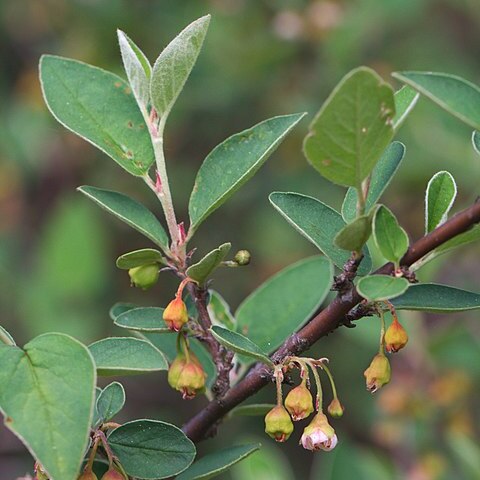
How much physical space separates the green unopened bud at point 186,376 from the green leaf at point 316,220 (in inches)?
8.6

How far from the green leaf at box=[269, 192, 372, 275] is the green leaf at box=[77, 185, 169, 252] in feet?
0.51

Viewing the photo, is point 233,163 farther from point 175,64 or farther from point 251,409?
point 251,409

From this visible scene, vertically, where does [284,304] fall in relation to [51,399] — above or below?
below

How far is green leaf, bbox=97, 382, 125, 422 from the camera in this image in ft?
3.53

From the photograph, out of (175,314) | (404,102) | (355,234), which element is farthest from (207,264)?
(404,102)

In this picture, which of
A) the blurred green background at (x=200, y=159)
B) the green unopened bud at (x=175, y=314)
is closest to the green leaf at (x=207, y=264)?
the green unopened bud at (x=175, y=314)

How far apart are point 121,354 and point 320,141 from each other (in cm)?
35

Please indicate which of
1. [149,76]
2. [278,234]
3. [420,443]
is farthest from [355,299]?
[278,234]

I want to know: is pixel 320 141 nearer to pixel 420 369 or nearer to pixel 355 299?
pixel 355 299

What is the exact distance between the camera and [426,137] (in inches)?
110

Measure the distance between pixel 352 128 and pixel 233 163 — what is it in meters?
0.26

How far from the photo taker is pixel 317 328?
1021mm

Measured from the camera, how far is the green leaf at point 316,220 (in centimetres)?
104

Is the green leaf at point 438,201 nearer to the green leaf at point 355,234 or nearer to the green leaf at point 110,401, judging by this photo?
the green leaf at point 355,234
